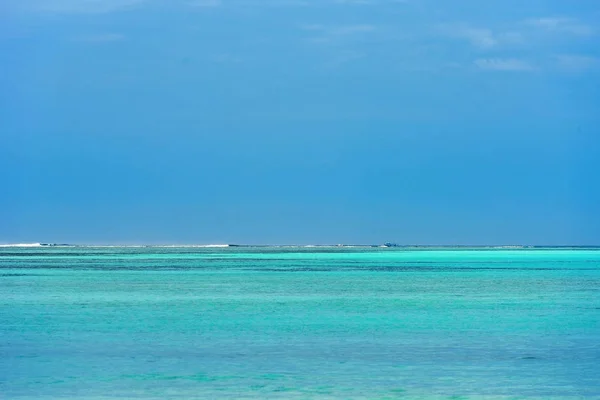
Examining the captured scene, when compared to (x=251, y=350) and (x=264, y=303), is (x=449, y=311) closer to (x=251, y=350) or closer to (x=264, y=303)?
(x=264, y=303)

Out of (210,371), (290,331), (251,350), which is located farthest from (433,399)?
(290,331)

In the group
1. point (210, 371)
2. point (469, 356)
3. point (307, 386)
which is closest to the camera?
point (307, 386)

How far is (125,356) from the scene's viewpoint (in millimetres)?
22062

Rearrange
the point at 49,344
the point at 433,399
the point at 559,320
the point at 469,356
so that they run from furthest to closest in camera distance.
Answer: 1. the point at 559,320
2. the point at 49,344
3. the point at 469,356
4. the point at 433,399

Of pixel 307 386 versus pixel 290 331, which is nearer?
pixel 307 386

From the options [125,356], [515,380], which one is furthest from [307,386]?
[125,356]

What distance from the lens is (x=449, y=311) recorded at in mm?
33844

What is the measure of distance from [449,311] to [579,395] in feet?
53.7

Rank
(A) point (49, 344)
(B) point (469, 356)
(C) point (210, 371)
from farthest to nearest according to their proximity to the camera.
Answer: (A) point (49, 344)
(B) point (469, 356)
(C) point (210, 371)

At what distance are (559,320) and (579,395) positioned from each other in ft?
44.9

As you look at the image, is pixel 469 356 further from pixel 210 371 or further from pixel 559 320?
pixel 559 320

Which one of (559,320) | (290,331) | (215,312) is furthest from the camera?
(215,312)

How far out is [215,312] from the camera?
33.5 meters

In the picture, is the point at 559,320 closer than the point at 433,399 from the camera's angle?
No
